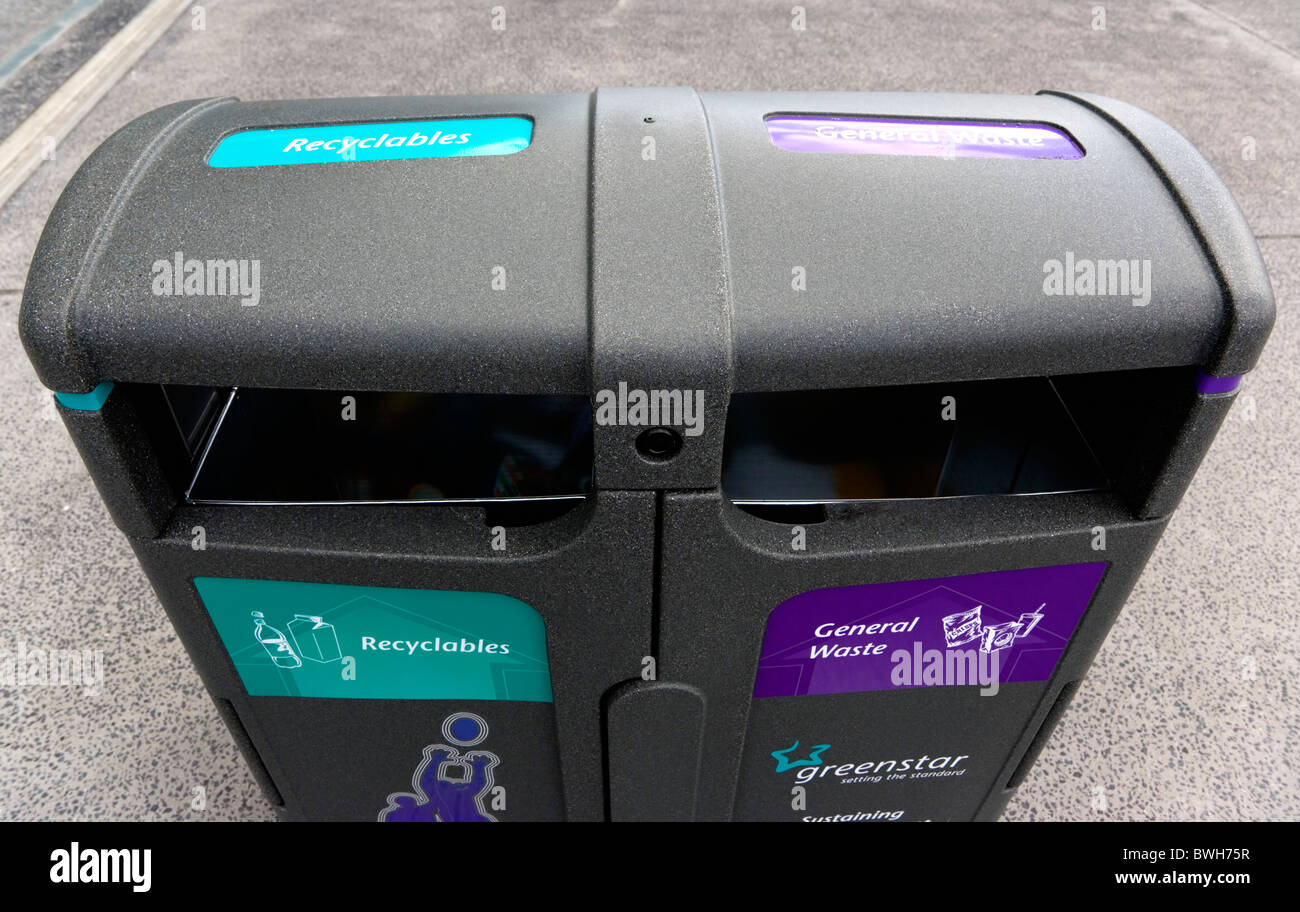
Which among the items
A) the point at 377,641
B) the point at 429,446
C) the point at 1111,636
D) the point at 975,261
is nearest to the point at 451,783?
the point at 377,641

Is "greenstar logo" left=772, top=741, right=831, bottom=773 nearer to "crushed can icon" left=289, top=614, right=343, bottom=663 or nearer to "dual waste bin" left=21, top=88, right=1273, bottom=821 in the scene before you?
"dual waste bin" left=21, top=88, right=1273, bottom=821

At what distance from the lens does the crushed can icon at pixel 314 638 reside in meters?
1.01

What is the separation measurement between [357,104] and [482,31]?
10.4 ft

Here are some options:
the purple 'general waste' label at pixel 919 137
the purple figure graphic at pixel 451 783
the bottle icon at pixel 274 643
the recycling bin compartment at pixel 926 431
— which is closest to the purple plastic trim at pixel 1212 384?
the recycling bin compartment at pixel 926 431

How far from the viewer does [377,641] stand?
1.03 metres

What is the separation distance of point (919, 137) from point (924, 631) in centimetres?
54

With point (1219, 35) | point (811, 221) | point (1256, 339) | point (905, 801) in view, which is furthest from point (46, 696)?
point (1219, 35)

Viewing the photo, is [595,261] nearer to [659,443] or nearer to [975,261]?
[659,443]

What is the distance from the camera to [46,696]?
1.72 meters

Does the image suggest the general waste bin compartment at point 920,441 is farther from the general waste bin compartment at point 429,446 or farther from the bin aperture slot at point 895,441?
the general waste bin compartment at point 429,446

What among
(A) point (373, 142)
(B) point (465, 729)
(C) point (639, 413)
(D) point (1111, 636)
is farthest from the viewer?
(D) point (1111, 636)

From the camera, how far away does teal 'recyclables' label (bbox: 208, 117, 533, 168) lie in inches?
38.6

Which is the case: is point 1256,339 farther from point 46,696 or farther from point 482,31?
point 482,31

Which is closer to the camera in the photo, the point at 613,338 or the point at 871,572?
the point at 613,338
